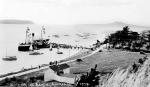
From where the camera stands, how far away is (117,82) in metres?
16.3

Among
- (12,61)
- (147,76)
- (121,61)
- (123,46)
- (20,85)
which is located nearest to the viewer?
(147,76)

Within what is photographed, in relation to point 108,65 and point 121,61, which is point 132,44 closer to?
point 121,61

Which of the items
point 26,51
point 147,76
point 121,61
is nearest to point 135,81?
point 147,76

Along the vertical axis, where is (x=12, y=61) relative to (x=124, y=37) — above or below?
below

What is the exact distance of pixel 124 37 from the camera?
Result: 80.4m

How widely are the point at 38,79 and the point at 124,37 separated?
46.2m

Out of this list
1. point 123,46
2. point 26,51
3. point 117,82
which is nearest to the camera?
point 117,82

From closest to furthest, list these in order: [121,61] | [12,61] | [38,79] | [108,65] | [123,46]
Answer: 1. [38,79]
2. [108,65]
3. [121,61]
4. [12,61]
5. [123,46]

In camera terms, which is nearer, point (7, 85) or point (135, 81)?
point (135, 81)

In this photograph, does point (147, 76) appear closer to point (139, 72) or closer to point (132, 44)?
point (139, 72)

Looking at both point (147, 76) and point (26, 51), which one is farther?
point (26, 51)

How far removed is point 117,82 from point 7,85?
22.4 meters

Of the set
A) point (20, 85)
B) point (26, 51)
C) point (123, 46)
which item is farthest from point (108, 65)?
point (26, 51)

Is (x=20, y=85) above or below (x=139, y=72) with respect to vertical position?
below
